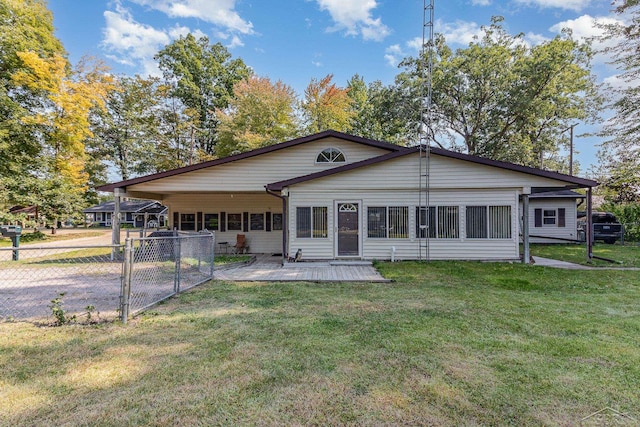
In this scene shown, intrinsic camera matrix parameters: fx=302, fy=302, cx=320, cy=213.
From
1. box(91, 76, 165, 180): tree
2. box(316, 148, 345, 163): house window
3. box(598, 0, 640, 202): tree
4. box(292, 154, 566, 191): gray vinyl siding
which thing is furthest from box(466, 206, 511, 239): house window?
box(91, 76, 165, 180): tree

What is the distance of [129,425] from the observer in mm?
2105

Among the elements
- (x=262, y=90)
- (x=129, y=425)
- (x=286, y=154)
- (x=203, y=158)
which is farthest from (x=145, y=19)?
(x=129, y=425)

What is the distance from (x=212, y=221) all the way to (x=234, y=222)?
3.30ft

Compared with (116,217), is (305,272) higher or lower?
lower

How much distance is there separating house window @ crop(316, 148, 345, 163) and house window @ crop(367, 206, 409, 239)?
2.76 metres

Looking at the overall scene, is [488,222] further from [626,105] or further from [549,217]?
[626,105]

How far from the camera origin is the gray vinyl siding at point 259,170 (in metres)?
11.3

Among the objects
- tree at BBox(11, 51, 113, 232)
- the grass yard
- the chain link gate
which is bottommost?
the grass yard

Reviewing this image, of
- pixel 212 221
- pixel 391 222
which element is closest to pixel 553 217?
pixel 391 222

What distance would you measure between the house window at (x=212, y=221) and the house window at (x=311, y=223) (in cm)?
521

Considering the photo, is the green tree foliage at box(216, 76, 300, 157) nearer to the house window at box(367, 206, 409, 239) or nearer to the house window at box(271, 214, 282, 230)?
the house window at box(271, 214, 282, 230)

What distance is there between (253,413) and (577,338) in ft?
12.7

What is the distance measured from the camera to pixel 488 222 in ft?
32.6

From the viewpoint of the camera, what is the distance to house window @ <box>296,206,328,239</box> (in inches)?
401
